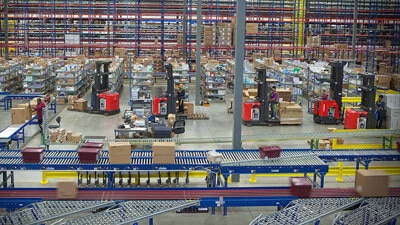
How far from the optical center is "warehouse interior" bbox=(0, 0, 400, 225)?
850 cm

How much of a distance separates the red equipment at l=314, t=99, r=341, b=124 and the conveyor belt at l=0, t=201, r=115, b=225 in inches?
456

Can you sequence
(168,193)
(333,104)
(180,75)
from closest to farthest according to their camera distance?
1. (168,193)
2. (333,104)
3. (180,75)

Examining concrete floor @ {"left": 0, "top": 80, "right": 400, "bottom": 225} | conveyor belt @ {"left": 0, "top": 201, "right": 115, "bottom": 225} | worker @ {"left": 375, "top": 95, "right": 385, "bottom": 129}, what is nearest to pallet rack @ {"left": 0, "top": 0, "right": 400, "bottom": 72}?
concrete floor @ {"left": 0, "top": 80, "right": 400, "bottom": 225}

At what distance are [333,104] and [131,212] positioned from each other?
11.9m

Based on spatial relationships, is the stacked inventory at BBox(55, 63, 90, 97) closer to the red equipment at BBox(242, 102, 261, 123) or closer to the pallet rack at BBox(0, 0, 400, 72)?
the red equipment at BBox(242, 102, 261, 123)

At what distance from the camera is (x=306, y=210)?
8.05 meters

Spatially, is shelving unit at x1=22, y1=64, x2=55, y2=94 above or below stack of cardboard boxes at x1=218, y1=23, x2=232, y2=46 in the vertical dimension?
below

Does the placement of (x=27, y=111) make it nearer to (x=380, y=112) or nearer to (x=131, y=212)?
(x=131, y=212)

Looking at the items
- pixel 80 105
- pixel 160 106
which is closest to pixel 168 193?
pixel 160 106

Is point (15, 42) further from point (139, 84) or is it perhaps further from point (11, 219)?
point (11, 219)

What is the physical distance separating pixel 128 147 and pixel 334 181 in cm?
496

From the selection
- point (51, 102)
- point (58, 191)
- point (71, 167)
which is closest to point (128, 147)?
point (71, 167)

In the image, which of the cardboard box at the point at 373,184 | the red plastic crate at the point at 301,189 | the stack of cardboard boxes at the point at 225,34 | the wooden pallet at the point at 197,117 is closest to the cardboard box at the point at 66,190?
the red plastic crate at the point at 301,189

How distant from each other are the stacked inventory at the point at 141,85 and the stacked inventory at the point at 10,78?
663 centimetres
